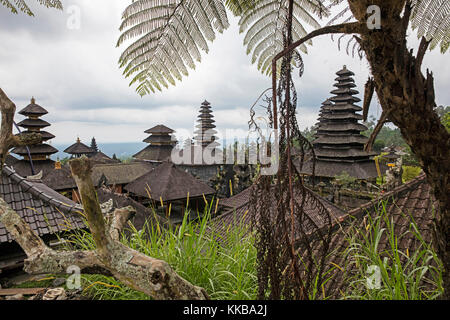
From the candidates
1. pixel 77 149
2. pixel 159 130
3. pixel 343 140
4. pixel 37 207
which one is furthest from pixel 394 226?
pixel 77 149

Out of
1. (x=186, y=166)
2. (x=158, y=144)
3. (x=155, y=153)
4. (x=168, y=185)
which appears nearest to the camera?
(x=168, y=185)

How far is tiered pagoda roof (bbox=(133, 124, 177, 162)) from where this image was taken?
16594mm

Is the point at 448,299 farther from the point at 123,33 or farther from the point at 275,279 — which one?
the point at 123,33

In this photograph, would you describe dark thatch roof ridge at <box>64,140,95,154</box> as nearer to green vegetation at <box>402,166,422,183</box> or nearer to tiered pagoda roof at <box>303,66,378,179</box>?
tiered pagoda roof at <box>303,66,378,179</box>

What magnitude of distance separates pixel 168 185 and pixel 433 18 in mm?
7896

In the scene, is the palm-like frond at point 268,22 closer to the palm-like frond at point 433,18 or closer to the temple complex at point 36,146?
the palm-like frond at point 433,18

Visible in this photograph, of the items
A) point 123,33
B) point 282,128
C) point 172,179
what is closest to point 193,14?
point 123,33

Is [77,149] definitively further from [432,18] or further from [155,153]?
[432,18]

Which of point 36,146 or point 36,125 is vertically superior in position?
point 36,125

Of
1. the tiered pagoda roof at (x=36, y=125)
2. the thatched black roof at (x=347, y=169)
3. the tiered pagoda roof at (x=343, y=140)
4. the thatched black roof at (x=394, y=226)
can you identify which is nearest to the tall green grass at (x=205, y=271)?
the thatched black roof at (x=394, y=226)

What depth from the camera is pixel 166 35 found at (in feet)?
4.39

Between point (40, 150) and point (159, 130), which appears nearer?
point (40, 150)
